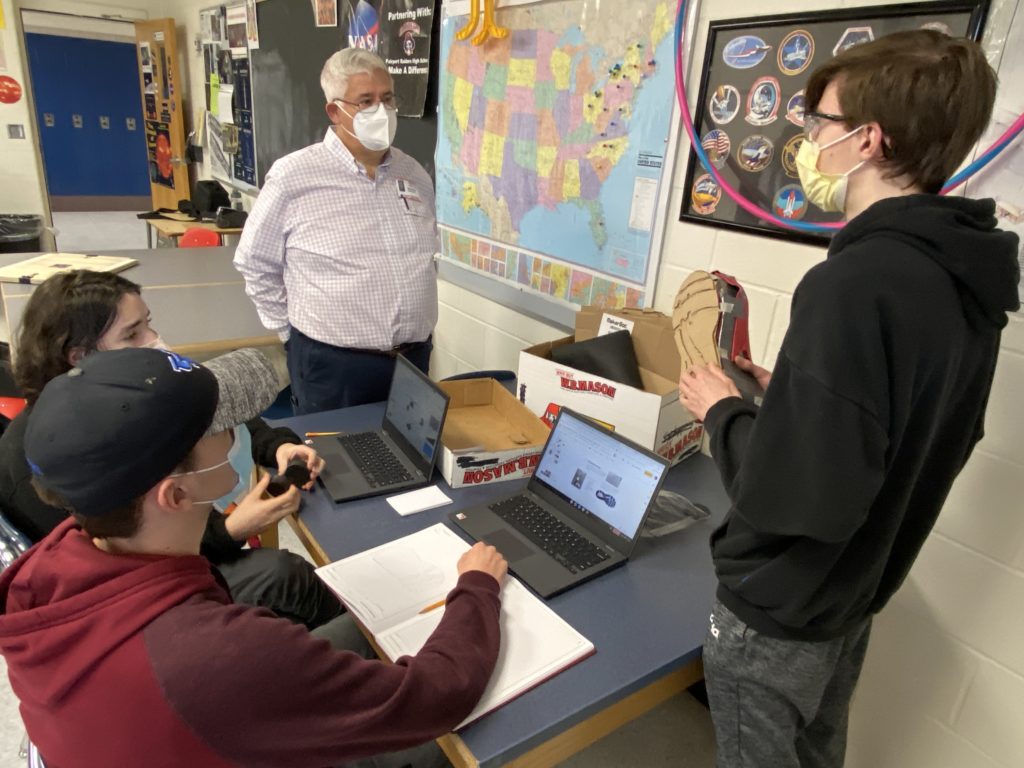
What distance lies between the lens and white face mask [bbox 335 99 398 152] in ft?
6.46

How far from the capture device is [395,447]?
1676 millimetres

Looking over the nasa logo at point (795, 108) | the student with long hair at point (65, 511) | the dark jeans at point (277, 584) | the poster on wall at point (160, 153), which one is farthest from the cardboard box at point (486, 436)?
the poster on wall at point (160, 153)

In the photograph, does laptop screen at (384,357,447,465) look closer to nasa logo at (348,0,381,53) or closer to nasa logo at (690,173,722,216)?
nasa logo at (690,173,722,216)

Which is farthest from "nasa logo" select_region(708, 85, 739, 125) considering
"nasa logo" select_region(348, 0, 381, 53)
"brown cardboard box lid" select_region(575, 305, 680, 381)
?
"nasa logo" select_region(348, 0, 381, 53)

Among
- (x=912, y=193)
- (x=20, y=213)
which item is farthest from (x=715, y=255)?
(x=20, y=213)

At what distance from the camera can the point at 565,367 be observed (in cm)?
167

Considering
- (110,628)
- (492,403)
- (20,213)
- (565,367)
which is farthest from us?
(20,213)

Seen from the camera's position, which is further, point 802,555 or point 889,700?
point 889,700

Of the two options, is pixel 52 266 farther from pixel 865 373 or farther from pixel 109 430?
pixel 865 373

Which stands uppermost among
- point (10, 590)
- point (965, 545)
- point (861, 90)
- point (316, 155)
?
point (861, 90)

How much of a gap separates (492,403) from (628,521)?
2.27ft

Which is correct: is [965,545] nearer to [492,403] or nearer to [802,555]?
[802,555]

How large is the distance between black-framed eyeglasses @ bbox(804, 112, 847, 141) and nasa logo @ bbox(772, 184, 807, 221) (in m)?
0.53

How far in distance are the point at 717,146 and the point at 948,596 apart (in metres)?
1.16
